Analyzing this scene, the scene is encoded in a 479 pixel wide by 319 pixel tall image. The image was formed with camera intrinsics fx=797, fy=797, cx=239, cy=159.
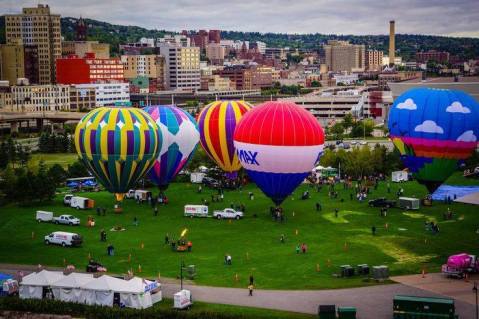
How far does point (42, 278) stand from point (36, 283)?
306mm

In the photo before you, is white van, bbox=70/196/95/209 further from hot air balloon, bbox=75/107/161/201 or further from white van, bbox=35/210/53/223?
white van, bbox=35/210/53/223

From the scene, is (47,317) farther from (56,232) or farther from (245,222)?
(245,222)


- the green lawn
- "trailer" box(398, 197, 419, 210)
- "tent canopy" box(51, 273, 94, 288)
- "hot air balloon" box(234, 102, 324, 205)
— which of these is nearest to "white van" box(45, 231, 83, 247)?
"tent canopy" box(51, 273, 94, 288)

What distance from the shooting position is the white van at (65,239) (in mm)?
38294

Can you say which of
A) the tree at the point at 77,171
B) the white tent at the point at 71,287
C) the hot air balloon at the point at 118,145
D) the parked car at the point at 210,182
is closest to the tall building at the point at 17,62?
the tree at the point at 77,171

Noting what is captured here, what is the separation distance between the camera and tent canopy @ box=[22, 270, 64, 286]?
30.1m

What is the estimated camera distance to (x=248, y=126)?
44781 mm

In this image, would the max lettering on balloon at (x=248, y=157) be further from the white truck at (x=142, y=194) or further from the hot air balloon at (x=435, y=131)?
the hot air balloon at (x=435, y=131)

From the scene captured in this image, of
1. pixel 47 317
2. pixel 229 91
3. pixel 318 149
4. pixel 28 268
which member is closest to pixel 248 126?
pixel 318 149

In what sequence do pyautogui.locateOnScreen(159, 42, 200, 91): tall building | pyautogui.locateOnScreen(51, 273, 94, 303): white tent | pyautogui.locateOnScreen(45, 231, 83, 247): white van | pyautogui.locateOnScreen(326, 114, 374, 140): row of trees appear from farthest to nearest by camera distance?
pyautogui.locateOnScreen(159, 42, 200, 91): tall building, pyautogui.locateOnScreen(326, 114, 374, 140): row of trees, pyautogui.locateOnScreen(45, 231, 83, 247): white van, pyautogui.locateOnScreen(51, 273, 94, 303): white tent

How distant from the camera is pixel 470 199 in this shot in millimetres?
49656

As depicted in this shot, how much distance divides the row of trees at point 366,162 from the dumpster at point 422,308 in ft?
104

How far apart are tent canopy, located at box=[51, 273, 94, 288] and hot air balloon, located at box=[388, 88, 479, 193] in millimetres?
22808

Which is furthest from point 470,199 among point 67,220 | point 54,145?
point 54,145
